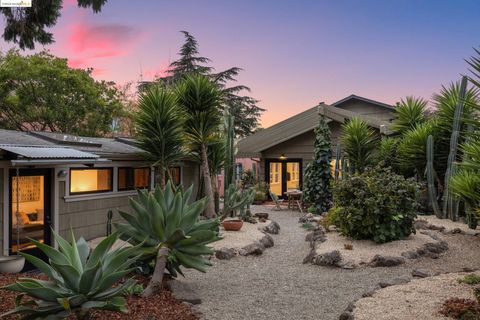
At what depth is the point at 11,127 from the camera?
22.5m

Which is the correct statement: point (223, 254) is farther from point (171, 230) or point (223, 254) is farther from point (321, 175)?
point (321, 175)

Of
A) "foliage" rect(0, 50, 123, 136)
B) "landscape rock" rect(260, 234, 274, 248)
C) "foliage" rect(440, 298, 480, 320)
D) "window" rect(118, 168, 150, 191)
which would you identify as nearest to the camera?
"foliage" rect(440, 298, 480, 320)

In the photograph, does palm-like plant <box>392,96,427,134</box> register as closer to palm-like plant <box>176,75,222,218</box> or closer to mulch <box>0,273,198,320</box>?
palm-like plant <box>176,75,222,218</box>

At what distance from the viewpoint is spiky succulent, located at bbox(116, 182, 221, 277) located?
547 cm

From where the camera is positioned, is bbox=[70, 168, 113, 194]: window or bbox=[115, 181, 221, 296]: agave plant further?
bbox=[70, 168, 113, 194]: window

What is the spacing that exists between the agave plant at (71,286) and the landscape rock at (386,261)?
509 cm

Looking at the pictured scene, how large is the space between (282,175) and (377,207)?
1193 cm

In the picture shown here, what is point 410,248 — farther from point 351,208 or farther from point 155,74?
point 155,74

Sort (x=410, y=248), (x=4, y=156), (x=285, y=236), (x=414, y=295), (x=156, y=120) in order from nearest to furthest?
1. (x=414, y=295)
2. (x=4, y=156)
3. (x=410, y=248)
4. (x=156, y=120)
5. (x=285, y=236)

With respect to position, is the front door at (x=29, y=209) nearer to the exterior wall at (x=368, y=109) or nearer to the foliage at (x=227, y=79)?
the exterior wall at (x=368, y=109)

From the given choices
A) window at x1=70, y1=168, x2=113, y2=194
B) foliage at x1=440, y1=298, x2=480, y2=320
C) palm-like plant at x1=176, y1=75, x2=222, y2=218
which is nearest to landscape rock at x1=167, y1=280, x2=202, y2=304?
foliage at x1=440, y1=298, x2=480, y2=320

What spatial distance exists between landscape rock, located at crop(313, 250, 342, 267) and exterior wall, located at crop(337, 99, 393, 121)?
1886cm

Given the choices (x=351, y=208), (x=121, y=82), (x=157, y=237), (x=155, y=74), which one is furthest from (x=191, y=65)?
(x=157, y=237)

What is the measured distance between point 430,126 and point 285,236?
5445mm
